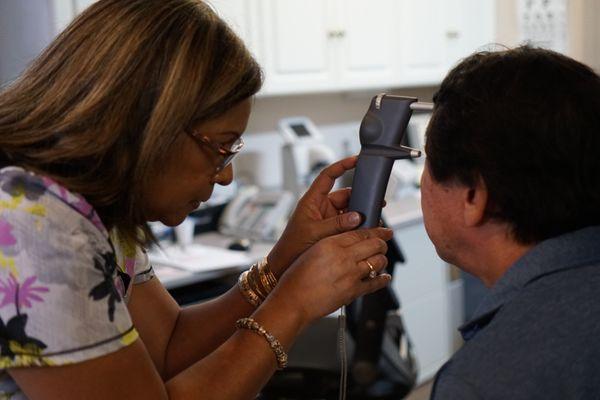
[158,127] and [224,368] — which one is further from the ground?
[158,127]

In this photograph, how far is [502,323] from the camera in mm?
840

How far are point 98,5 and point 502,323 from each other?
2.02 feet

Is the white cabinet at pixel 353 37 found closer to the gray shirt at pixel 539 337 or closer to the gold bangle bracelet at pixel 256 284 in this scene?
the gold bangle bracelet at pixel 256 284

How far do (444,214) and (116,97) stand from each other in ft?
1.45

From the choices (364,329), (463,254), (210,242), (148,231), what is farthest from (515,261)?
(210,242)

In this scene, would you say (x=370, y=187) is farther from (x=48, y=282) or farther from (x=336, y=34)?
(x=336, y=34)

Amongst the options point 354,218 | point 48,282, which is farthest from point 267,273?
point 48,282

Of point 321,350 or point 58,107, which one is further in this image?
point 321,350

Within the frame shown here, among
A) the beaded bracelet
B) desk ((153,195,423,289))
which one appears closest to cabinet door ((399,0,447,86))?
desk ((153,195,423,289))

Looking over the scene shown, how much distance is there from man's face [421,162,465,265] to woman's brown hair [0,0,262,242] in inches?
11.4

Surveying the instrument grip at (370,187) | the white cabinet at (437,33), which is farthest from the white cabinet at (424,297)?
the instrument grip at (370,187)

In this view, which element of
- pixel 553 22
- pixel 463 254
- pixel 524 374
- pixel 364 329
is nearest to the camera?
pixel 524 374

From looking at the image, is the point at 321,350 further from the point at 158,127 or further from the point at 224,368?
the point at 158,127

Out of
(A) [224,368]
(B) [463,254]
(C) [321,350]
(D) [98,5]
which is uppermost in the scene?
(D) [98,5]
